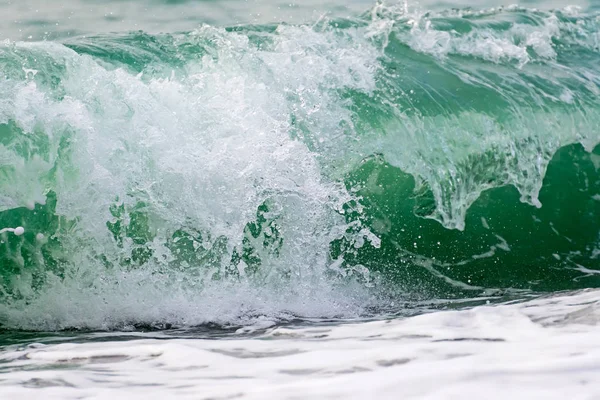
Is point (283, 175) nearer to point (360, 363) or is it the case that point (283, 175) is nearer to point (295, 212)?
point (295, 212)

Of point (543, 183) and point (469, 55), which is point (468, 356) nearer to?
point (543, 183)

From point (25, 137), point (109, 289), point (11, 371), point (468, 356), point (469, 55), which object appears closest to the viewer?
point (468, 356)

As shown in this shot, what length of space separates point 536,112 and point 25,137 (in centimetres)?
377

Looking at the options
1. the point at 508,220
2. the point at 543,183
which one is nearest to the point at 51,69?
the point at 508,220

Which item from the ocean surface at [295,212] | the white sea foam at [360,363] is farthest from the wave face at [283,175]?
the white sea foam at [360,363]

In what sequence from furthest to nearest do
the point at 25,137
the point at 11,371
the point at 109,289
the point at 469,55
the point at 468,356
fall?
the point at 469,55
the point at 25,137
the point at 109,289
the point at 11,371
the point at 468,356

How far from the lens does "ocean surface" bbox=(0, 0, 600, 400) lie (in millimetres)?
2264

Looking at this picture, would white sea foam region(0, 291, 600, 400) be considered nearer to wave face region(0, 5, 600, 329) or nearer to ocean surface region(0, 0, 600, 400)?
ocean surface region(0, 0, 600, 400)

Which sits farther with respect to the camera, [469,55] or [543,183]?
[469,55]

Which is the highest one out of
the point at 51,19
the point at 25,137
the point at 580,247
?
the point at 51,19

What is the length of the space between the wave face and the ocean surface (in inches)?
0.5

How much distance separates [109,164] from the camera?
4168mm

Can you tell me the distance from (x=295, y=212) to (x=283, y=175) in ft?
0.71

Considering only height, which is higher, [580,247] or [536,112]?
[536,112]
